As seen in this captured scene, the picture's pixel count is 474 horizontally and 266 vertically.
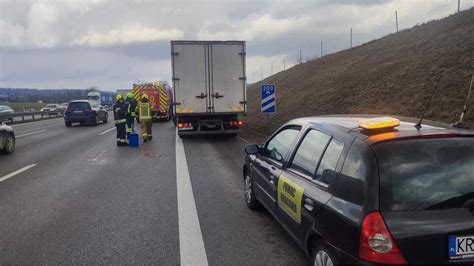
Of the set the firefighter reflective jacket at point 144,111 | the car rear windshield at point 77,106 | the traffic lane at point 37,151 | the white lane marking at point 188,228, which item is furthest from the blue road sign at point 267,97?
the car rear windshield at point 77,106

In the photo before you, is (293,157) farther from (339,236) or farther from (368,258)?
(368,258)

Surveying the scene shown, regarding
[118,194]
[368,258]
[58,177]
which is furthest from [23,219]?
[368,258]

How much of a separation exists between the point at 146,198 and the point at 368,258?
194 inches

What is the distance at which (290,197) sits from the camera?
4.33 metres

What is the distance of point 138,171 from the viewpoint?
32.8 feet

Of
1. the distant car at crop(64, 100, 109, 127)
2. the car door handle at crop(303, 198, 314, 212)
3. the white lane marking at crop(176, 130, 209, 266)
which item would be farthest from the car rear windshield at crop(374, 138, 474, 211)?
the distant car at crop(64, 100, 109, 127)

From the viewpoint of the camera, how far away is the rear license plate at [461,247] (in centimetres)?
288

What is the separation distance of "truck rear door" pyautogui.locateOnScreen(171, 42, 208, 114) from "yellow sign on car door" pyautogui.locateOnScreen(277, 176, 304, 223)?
39.7 feet

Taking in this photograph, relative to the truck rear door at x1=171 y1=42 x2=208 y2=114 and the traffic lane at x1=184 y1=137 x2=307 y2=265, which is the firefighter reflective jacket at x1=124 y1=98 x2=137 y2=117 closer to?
the truck rear door at x1=171 y1=42 x2=208 y2=114

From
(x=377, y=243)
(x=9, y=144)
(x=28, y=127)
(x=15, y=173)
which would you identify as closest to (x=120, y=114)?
(x=9, y=144)

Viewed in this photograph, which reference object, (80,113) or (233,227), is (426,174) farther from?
(80,113)

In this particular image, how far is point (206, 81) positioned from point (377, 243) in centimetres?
1404

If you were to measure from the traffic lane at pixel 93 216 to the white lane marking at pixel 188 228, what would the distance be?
9 centimetres

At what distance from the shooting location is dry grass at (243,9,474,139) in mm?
14766
